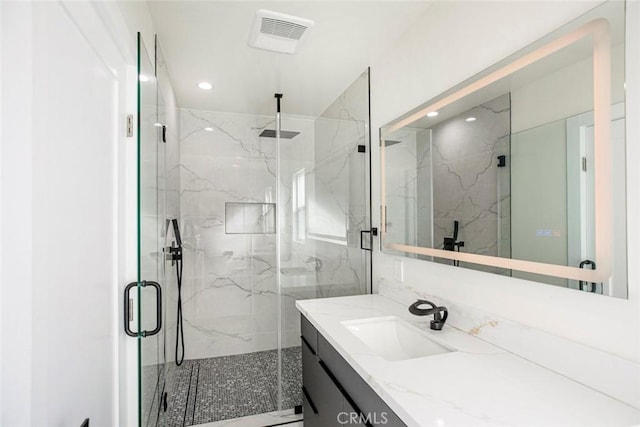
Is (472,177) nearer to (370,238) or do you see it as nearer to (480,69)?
(480,69)

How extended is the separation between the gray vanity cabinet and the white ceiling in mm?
1658

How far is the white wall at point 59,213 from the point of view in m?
0.66

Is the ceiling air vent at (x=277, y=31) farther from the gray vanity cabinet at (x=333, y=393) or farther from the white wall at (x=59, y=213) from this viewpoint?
the gray vanity cabinet at (x=333, y=393)

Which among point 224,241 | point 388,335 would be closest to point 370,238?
point 388,335

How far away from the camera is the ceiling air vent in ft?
5.56

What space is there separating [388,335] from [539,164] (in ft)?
3.38

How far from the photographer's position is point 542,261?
1.10m

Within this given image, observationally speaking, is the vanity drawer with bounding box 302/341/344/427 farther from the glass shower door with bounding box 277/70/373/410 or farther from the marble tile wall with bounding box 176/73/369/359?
the marble tile wall with bounding box 176/73/369/359

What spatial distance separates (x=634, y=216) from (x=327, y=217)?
1906 millimetres

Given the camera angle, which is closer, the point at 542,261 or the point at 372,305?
the point at 542,261

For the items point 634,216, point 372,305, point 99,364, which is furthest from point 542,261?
point 99,364

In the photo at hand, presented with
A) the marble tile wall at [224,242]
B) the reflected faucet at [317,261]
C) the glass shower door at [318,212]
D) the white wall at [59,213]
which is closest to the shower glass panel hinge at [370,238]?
the glass shower door at [318,212]

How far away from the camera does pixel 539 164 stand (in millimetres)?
1121

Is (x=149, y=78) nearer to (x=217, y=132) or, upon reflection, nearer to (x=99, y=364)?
(x=99, y=364)
